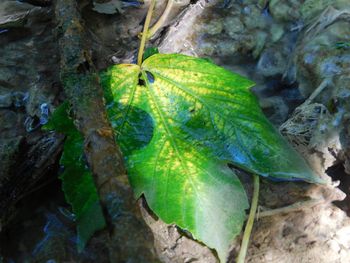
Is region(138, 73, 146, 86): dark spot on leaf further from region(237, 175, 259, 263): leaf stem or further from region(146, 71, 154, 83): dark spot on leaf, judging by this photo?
region(237, 175, 259, 263): leaf stem

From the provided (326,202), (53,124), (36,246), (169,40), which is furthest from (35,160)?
(326,202)

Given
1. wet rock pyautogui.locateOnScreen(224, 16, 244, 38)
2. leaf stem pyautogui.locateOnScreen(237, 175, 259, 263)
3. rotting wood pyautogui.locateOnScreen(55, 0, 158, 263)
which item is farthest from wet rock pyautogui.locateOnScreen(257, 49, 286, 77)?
rotting wood pyautogui.locateOnScreen(55, 0, 158, 263)

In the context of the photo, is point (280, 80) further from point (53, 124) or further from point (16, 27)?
point (16, 27)

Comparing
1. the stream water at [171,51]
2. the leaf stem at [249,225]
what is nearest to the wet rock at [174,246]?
the leaf stem at [249,225]

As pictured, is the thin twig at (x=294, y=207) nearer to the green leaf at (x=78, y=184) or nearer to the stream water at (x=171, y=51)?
the stream water at (x=171, y=51)

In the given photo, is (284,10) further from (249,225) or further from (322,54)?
(249,225)

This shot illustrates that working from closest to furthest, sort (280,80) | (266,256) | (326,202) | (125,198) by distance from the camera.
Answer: (125,198) → (266,256) → (326,202) → (280,80)

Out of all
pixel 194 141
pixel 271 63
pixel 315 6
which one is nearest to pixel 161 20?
pixel 271 63
